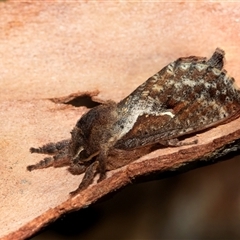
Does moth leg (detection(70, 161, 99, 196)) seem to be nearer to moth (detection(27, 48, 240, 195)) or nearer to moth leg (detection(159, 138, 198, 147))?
moth (detection(27, 48, 240, 195))

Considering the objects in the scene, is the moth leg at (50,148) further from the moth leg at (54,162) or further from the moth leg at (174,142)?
the moth leg at (174,142)

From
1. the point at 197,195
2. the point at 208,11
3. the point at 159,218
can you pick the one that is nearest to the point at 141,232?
the point at 159,218

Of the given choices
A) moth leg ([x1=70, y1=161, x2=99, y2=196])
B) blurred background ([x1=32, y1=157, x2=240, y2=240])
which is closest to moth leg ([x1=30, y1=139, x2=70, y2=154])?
moth leg ([x1=70, y1=161, x2=99, y2=196])

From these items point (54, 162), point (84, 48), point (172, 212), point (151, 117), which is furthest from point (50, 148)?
point (172, 212)

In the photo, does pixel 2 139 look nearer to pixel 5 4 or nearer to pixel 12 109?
pixel 12 109

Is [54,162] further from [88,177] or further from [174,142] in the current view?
[174,142]

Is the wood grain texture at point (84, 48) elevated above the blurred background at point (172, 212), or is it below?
above

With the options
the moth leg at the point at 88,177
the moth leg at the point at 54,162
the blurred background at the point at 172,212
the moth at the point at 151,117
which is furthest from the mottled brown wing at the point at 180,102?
the blurred background at the point at 172,212
